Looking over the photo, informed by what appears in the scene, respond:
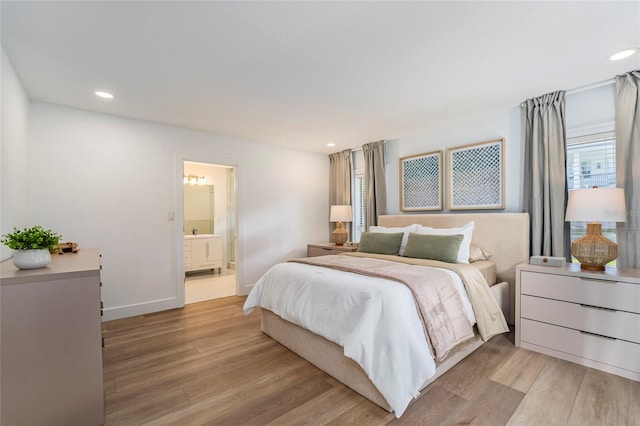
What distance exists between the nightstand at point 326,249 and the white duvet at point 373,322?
194 centimetres

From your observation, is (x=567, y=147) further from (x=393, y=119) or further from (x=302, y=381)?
(x=302, y=381)

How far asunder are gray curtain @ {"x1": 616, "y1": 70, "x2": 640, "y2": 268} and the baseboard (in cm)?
480

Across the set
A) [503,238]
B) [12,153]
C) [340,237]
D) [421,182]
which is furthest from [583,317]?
[12,153]

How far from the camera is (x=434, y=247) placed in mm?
2938

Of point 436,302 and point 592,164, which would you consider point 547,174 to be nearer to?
point 592,164

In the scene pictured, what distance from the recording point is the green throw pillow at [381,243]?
3381mm

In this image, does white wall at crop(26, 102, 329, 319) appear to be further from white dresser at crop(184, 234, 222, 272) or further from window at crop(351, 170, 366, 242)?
white dresser at crop(184, 234, 222, 272)

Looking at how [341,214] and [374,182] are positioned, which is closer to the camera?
[374,182]

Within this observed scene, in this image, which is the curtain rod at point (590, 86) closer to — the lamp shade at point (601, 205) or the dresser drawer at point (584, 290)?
the lamp shade at point (601, 205)

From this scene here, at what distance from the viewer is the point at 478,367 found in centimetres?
222

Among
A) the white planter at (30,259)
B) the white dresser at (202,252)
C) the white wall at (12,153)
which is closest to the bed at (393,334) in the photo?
the white planter at (30,259)

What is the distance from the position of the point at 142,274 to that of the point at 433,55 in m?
3.91

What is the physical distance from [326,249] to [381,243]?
1.36 metres

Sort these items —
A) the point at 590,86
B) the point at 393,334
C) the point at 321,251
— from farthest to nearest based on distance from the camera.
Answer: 1. the point at 321,251
2. the point at 590,86
3. the point at 393,334
